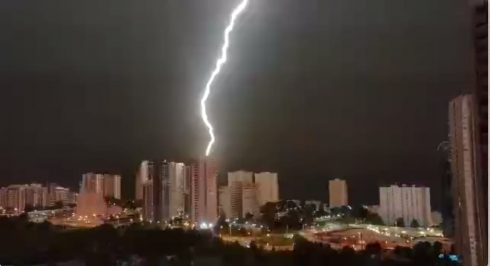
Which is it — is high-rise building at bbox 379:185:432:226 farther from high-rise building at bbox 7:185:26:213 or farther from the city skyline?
high-rise building at bbox 7:185:26:213

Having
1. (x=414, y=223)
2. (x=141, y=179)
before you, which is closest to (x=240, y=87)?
(x=141, y=179)

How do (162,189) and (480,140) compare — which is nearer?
(480,140)

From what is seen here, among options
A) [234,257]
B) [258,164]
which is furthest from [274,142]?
[234,257]

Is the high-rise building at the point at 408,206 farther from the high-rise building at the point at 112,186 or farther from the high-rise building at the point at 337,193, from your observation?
the high-rise building at the point at 112,186

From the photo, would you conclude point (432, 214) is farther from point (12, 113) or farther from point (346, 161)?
point (12, 113)

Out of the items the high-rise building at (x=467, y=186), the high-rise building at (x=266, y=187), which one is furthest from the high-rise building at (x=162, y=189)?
the high-rise building at (x=467, y=186)

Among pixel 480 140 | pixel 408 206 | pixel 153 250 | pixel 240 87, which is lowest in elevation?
pixel 153 250

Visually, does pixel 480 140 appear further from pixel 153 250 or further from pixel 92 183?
pixel 92 183
